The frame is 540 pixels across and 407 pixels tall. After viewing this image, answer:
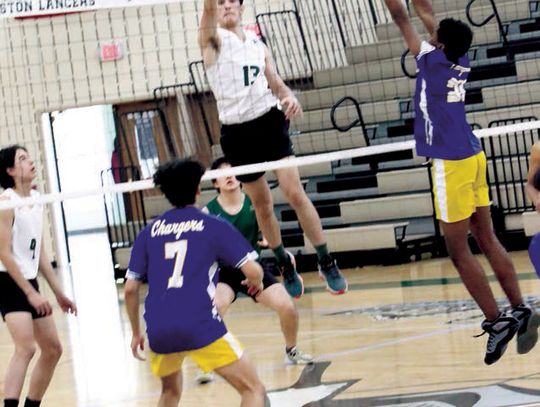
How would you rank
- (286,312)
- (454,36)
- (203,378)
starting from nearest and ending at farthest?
(454,36) < (286,312) < (203,378)

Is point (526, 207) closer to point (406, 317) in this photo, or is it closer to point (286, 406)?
point (406, 317)

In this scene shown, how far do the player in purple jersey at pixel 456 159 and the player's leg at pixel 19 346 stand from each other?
7.80 ft

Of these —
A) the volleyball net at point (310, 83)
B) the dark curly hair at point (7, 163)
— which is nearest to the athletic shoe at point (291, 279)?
the dark curly hair at point (7, 163)

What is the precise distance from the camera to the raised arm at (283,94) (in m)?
6.82

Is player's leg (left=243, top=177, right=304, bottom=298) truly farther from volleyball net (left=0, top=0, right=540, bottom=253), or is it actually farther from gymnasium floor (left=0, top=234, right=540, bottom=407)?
volleyball net (left=0, top=0, right=540, bottom=253)

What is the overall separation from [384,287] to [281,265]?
4278 mm

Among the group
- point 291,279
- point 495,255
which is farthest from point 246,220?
point 495,255

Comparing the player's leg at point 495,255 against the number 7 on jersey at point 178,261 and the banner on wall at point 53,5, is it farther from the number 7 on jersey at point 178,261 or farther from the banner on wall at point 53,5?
the banner on wall at point 53,5

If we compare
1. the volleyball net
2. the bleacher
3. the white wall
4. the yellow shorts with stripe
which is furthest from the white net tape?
the white wall

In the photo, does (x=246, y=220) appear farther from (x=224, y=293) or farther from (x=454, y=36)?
(x=454, y=36)

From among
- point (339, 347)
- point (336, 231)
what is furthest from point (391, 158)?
point (339, 347)

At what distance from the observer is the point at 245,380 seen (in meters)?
5.46

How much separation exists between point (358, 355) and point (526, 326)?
187 cm

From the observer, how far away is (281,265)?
7523 millimetres
